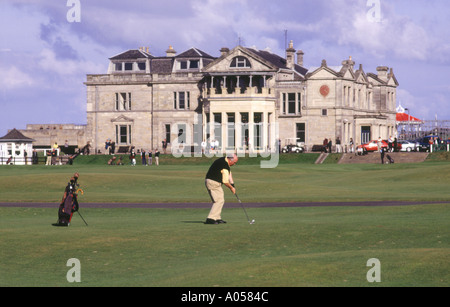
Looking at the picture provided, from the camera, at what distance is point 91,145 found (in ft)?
331

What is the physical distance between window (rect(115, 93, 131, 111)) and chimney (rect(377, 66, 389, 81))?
34.7 m

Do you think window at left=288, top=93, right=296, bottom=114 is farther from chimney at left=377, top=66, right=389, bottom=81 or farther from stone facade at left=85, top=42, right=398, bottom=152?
chimney at left=377, top=66, right=389, bottom=81

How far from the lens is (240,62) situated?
92438 mm

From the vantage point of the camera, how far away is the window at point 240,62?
92.3m

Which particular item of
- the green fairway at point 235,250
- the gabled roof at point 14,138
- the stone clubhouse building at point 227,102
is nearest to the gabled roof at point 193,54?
the stone clubhouse building at point 227,102

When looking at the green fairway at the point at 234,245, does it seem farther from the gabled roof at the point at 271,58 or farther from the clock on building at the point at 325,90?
the gabled roof at the point at 271,58

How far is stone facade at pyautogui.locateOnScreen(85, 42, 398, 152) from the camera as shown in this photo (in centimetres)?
9181

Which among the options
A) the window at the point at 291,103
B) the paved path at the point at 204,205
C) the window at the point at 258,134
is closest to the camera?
the paved path at the point at 204,205

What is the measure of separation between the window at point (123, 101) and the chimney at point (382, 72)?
3473cm

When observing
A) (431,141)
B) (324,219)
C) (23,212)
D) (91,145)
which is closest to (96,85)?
(91,145)

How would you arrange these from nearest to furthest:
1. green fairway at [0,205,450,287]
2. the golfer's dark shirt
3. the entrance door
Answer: green fairway at [0,205,450,287] → the golfer's dark shirt → the entrance door

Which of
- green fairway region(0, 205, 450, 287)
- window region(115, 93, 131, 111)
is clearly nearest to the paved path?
green fairway region(0, 205, 450, 287)
